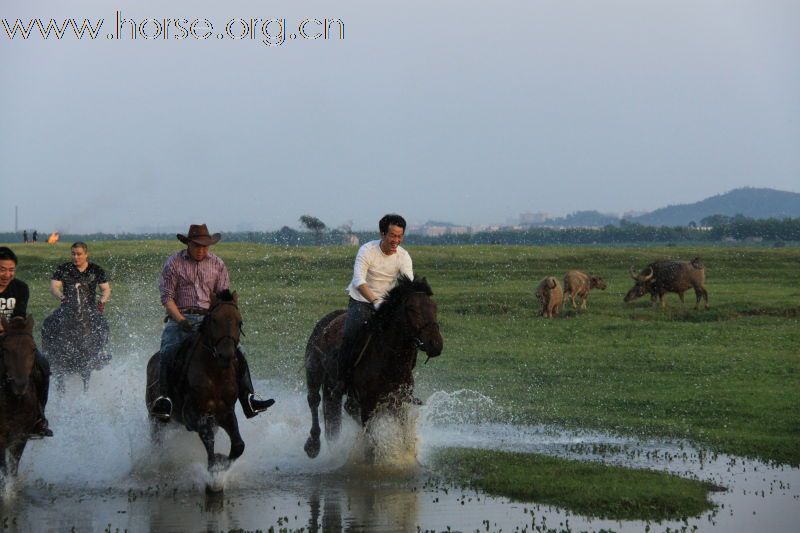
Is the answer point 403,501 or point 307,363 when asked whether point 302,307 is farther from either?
point 403,501

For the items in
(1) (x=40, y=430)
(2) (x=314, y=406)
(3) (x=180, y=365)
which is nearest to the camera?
(1) (x=40, y=430)

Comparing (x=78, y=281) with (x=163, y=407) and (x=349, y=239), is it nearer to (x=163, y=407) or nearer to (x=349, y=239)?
(x=163, y=407)

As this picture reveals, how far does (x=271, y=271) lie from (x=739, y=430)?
3312cm

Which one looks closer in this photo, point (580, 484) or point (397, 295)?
point (580, 484)

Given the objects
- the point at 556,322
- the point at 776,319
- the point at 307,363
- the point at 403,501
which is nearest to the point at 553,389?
the point at 307,363

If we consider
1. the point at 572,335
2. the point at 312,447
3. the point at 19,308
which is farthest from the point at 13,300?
the point at 572,335

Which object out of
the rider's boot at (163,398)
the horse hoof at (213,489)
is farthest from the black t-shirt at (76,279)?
the horse hoof at (213,489)

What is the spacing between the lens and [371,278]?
13398 mm

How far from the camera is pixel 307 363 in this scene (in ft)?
47.9

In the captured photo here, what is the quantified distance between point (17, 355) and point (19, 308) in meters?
1.21

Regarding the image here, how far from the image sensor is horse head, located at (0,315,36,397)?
1116cm

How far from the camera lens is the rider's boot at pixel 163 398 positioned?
1228cm

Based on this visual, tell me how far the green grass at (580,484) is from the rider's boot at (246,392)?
2.06m

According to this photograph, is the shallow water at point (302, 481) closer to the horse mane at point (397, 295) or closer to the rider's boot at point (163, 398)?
the rider's boot at point (163, 398)
